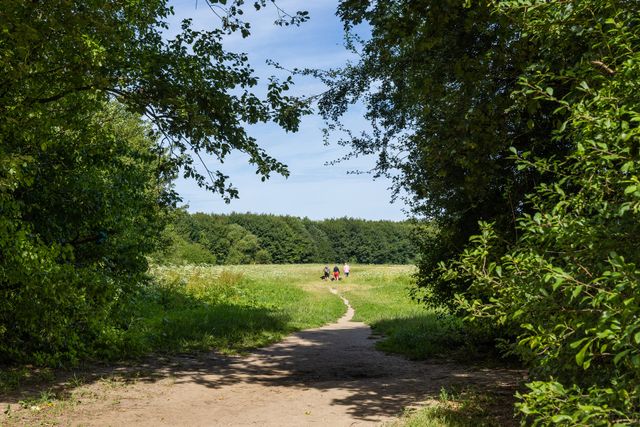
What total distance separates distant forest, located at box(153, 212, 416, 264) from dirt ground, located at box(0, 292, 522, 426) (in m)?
72.9

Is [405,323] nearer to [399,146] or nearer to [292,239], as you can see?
[399,146]

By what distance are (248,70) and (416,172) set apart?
15.1ft

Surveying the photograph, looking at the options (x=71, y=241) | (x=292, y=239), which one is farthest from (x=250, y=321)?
(x=292, y=239)

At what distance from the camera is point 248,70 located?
42.0 feet

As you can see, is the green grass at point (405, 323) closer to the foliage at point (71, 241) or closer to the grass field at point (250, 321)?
the grass field at point (250, 321)

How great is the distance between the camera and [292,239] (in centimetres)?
10275

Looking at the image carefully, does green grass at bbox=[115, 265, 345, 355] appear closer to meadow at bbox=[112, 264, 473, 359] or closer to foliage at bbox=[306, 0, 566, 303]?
meadow at bbox=[112, 264, 473, 359]

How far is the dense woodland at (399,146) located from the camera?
4.54 meters

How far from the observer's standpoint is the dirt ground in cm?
793

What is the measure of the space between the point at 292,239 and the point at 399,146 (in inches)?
3554

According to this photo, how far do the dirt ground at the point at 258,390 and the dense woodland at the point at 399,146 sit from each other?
1.28 metres

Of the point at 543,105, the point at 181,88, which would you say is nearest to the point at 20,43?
the point at 181,88

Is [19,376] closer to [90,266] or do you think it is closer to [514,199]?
[90,266]

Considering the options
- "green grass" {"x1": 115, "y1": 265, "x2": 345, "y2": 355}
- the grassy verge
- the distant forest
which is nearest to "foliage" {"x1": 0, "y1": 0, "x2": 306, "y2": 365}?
"green grass" {"x1": 115, "y1": 265, "x2": 345, "y2": 355}
